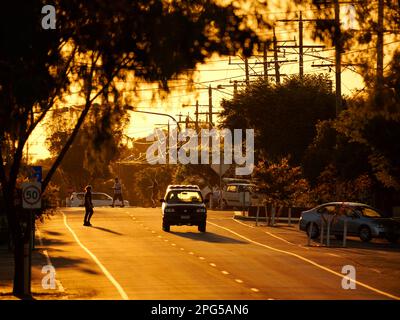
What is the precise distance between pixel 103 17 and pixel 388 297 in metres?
9.82

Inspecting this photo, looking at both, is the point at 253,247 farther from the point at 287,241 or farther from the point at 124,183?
the point at 124,183

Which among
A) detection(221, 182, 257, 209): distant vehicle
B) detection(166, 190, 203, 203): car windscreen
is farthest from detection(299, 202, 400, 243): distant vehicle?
detection(221, 182, 257, 209): distant vehicle

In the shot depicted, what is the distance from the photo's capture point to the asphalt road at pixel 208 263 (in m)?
26.5

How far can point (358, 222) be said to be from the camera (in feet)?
154

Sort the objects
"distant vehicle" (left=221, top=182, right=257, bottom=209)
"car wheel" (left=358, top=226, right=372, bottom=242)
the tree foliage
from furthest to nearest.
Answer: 1. "distant vehicle" (left=221, top=182, right=257, bottom=209)
2. the tree foliage
3. "car wheel" (left=358, top=226, right=372, bottom=242)

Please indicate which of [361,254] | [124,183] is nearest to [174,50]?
[361,254]

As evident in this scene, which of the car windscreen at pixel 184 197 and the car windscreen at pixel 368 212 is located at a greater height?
the car windscreen at pixel 184 197

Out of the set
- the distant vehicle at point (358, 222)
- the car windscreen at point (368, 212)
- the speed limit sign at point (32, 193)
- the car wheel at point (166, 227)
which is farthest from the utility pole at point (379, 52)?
the car wheel at point (166, 227)

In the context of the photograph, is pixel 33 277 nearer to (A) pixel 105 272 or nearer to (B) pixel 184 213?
(A) pixel 105 272

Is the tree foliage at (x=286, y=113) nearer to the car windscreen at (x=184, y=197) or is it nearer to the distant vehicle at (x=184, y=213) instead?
the car windscreen at (x=184, y=197)

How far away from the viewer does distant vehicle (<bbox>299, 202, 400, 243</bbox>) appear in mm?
46156

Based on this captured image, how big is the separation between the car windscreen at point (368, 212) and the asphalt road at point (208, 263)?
1.30m

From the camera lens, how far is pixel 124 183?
185250mm

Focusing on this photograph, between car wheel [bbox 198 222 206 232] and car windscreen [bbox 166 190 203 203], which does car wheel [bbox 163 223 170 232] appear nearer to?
car windscreen [bbox 166 190 203 203]
